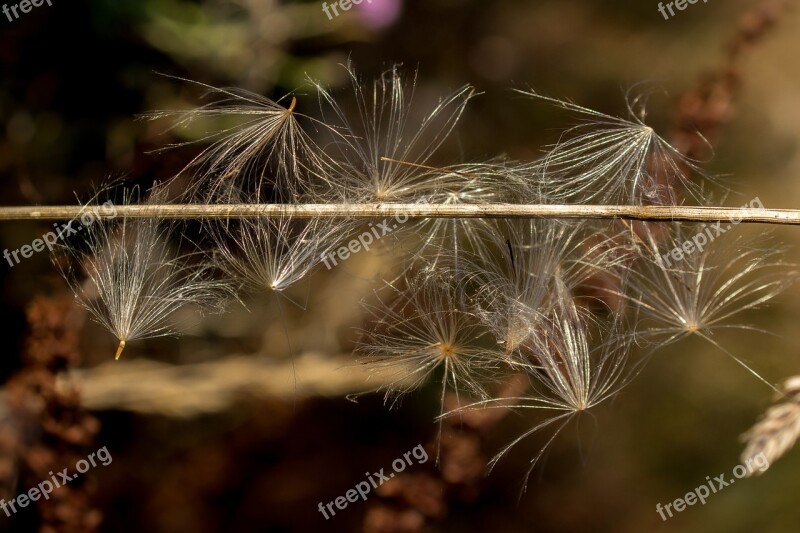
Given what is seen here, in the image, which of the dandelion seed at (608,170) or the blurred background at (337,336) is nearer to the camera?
the dandelion seed at (608,170)

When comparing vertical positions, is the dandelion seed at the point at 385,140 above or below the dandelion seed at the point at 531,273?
above

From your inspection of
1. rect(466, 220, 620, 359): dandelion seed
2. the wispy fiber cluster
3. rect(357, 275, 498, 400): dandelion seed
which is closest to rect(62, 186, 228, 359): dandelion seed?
the wispy fiber cluster

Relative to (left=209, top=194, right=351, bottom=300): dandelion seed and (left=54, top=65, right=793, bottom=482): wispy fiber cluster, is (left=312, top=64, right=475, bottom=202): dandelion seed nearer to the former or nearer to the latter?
(left=54, top=65, right=793, bottom=482): wispy fiber cluster

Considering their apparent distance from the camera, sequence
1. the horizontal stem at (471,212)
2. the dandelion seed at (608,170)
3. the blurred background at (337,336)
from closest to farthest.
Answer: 1. the horizontal stem at (471,212)
2. the dandelion seed at (608,170)
3. the blurred background at (337,336)

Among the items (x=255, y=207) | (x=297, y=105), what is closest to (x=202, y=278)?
(x=255, y=207)

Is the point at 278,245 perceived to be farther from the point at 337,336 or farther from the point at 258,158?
the point at 337,336

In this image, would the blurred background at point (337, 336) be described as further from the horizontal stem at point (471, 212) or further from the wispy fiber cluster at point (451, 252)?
the horizontal stem at point (471, 212)

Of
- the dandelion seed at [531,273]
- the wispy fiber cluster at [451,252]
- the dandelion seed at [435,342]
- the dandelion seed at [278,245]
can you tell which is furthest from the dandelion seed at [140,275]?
the dandelion seed at [531,273]
